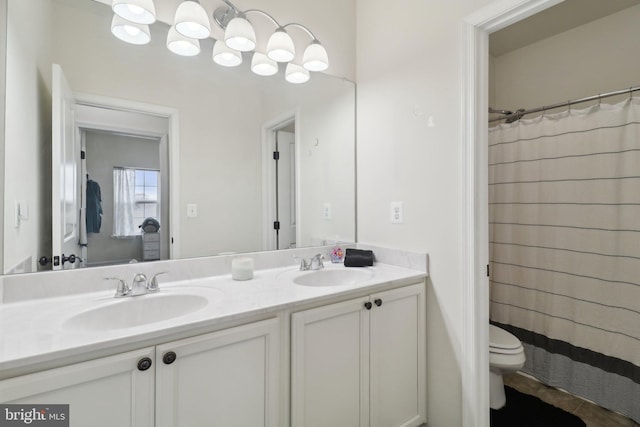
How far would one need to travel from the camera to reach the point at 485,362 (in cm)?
138

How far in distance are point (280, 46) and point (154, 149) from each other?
0.80 m

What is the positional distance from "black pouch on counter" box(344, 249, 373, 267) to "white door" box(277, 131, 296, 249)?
1.10 ft

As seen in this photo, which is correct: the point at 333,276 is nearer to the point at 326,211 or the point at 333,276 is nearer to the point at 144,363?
the point at 326,211

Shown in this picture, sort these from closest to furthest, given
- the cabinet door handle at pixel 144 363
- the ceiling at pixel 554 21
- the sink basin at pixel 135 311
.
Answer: the cabinet door handle at pixel 144 363
the sink basin at pixel 135 311
the ceiling at pixel 554 21

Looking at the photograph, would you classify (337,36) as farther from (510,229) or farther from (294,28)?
(510,229)

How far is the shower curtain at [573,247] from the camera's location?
1.76 meters

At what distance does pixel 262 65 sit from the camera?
5.32 ft

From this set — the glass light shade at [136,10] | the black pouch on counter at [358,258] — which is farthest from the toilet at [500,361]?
the glass light shade at [136,10]

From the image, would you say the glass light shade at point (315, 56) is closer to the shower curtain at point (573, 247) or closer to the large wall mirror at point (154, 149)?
the large wall mirror at point (154, 149)

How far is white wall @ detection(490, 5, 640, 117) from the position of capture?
2.02m

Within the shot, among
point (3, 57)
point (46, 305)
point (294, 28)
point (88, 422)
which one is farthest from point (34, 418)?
point (294, 28)

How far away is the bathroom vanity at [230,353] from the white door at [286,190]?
257 millimetres

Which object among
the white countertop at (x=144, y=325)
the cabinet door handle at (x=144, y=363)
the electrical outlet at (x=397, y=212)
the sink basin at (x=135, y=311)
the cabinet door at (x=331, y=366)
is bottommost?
the cabinet door at (x=331, y=366)

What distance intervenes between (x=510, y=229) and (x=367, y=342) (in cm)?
165
